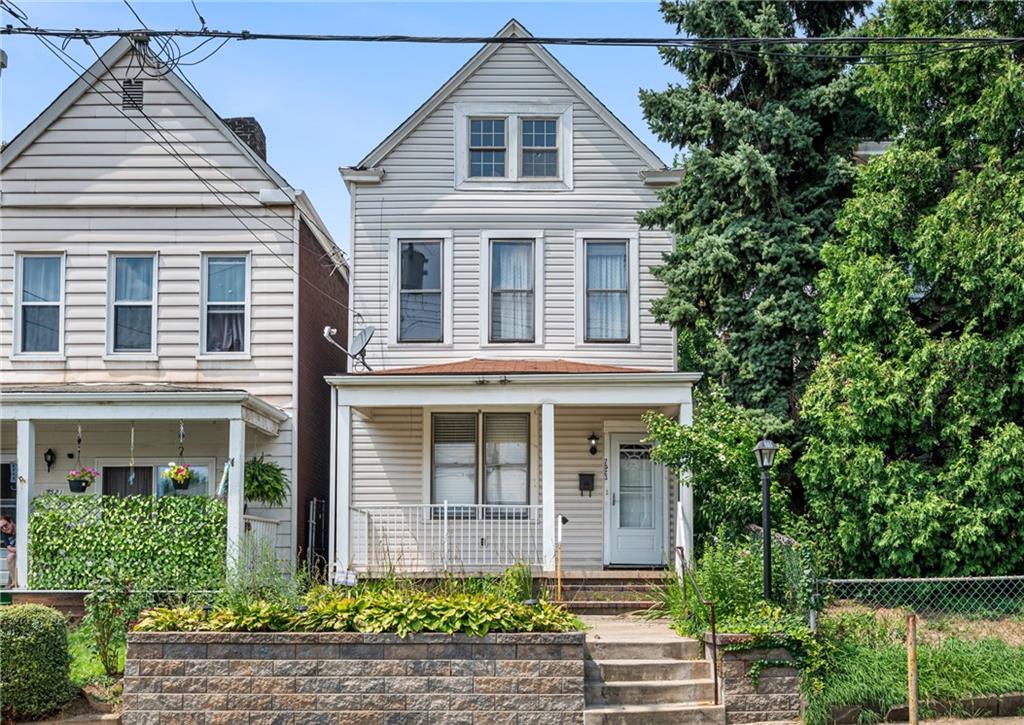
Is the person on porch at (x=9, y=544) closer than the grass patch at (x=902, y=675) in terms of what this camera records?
No

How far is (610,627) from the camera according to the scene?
506 inches

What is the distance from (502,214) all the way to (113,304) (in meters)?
6.00

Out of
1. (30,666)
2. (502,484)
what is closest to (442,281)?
(502,484)

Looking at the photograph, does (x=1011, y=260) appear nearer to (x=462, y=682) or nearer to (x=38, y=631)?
(x=462, y=682)

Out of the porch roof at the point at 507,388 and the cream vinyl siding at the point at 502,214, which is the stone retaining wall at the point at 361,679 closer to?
the porch roof at the point at 507,388

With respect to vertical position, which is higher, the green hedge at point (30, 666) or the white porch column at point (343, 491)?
the white porch column at point (343, 491)

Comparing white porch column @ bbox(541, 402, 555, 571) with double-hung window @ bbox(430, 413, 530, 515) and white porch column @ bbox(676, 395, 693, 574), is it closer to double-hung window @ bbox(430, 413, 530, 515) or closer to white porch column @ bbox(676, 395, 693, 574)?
white porch column @ bbox(676, 395, 693, 574)

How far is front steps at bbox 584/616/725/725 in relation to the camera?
1082 centimetres

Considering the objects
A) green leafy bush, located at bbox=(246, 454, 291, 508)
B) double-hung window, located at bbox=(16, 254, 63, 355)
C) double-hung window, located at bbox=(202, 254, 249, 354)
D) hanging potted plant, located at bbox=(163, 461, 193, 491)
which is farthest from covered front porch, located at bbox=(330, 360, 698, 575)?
double-hung window, located at bbox=(16, 254, 63, 355)

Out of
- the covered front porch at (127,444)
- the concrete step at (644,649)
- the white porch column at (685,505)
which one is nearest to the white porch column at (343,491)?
the covered front porch at (127,444)

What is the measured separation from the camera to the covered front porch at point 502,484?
54.2 feet

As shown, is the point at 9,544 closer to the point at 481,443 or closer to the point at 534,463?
the point at 481,443

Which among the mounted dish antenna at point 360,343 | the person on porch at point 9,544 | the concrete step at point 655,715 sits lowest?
the concrete step at point 655,715

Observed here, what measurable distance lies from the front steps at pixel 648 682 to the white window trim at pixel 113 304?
8521mm
